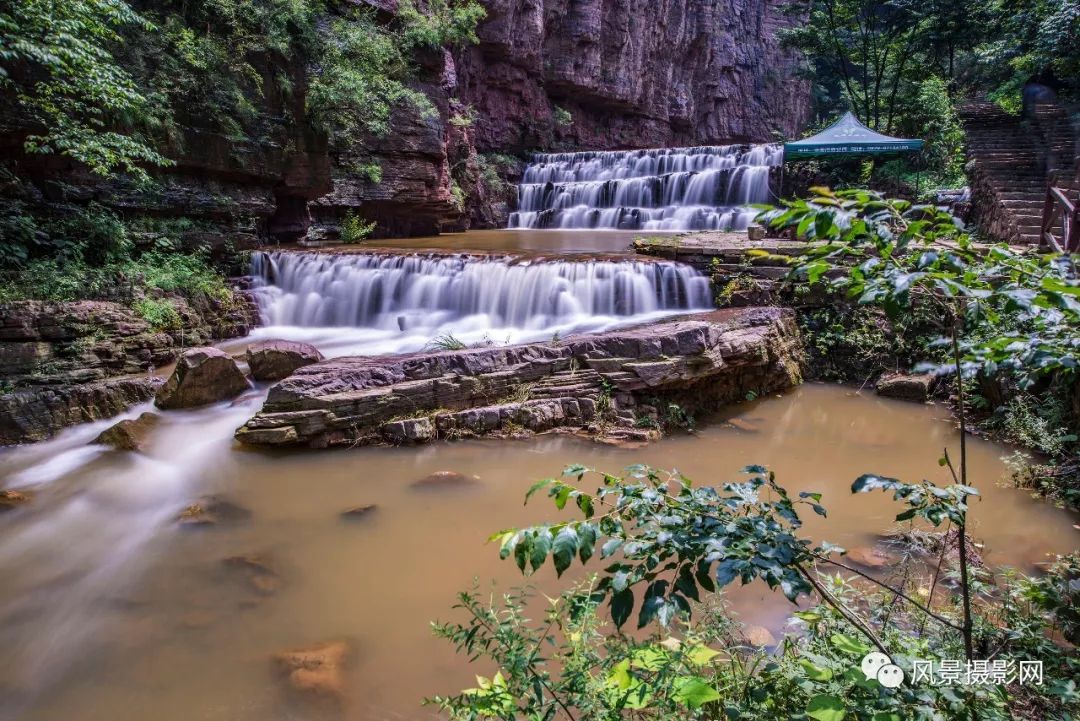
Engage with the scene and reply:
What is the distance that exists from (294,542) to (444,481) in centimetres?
130

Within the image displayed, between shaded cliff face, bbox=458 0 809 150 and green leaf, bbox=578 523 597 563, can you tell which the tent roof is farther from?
green leaf, bbox=578 523 597 563

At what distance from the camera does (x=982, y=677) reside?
154 centimetres

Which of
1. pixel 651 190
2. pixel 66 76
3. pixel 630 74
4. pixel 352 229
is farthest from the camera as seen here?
pixel 630 74

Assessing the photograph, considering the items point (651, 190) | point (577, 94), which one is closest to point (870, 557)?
point (651, 190)

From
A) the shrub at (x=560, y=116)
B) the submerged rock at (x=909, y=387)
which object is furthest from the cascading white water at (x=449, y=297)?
the shrub at (x=560, y=116)

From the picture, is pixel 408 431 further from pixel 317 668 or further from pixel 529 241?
pixel 529 241

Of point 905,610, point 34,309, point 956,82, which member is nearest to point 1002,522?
point 905,610

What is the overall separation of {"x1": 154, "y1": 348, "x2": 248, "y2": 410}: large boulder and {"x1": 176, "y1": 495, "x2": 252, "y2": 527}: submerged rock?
2356mm

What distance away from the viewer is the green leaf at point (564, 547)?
1.29 metres

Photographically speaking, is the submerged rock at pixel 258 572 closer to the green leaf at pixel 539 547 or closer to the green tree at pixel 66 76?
the green leaf at pixel 539 547

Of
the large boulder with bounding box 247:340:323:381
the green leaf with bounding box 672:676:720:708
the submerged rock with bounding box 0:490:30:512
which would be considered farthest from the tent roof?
the submerged rock with bounding box 0:490:30:512

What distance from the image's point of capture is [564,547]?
130cm

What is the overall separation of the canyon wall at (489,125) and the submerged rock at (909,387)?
11.1m

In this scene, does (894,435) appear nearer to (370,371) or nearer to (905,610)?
(905,610)
